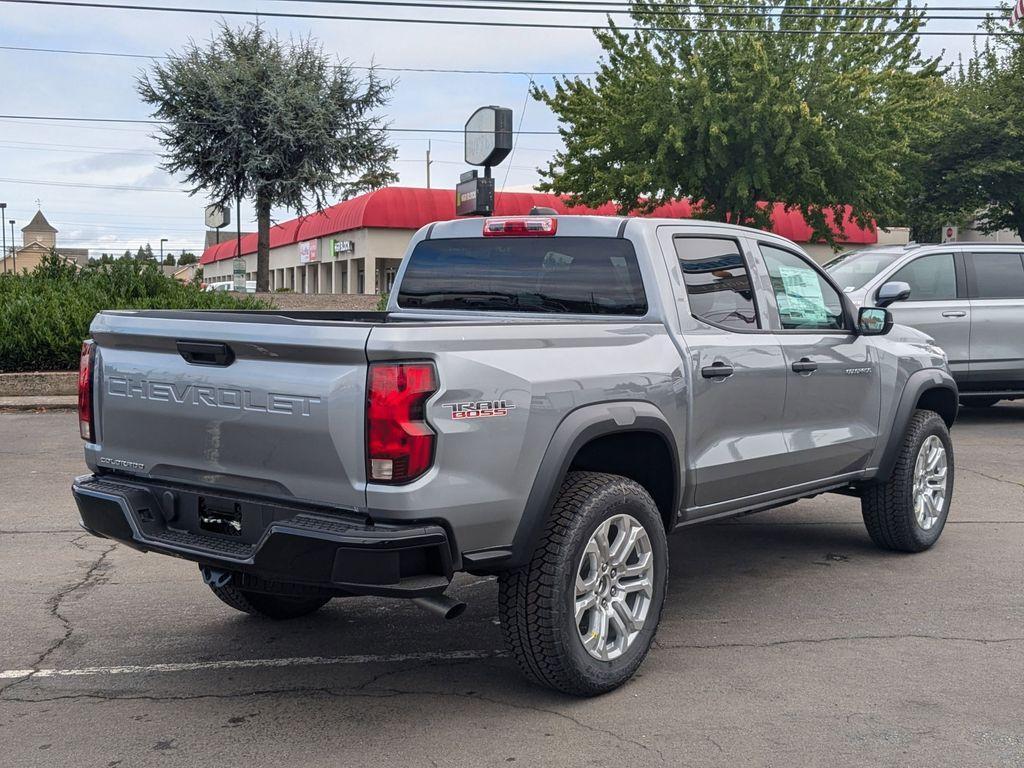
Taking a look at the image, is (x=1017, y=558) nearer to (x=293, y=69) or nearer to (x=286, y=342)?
(x=286, y=342)

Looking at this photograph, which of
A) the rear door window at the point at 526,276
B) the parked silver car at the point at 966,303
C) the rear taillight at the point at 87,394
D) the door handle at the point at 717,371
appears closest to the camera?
the rear taillight at the point at 87,394

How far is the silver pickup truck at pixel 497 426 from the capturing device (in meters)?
3.67

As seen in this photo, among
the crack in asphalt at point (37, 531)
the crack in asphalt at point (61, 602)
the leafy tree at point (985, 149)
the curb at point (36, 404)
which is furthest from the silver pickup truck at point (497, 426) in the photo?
the leafy tree at point (985, 149)

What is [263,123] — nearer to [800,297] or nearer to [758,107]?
[758,107]

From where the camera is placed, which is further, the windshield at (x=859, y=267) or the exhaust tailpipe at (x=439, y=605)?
the windshield at (x=859, y=267)

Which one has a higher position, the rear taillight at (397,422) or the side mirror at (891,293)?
the side mirror at (891,293)

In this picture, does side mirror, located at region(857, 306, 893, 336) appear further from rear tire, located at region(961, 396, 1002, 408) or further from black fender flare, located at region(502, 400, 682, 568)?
rear tire, located at region(961, 396, 1002, 408)

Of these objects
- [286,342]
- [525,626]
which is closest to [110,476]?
[286,342]

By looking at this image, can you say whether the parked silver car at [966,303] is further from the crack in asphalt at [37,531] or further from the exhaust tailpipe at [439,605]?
the exhaust tailpipe at [439,605]

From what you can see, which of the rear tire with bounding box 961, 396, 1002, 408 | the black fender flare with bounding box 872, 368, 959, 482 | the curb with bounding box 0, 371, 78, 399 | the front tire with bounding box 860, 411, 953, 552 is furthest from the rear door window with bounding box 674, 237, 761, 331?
the curb with bounding box 0, 371, 78, 399

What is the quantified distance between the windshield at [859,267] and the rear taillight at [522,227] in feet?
23.6

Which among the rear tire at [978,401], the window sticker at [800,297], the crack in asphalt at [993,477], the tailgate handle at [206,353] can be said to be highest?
the window sticker at [800,297]

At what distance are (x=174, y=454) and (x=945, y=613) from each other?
370cm

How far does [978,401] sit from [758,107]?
13.7m
